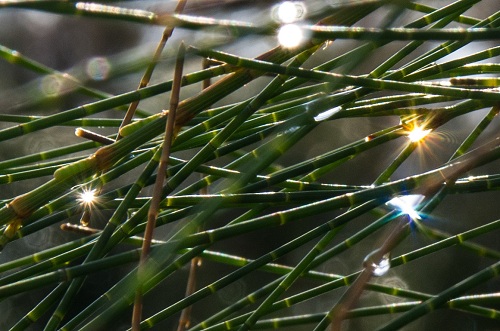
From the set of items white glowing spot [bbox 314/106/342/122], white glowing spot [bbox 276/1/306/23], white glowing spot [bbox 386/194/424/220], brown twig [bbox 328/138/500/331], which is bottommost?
brown twig [bbox 328/138/500/331]

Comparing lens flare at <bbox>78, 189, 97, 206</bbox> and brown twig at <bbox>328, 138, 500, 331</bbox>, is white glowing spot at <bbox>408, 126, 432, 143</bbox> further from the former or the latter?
lens flare at <bbox>78, 189, 97, 206</bbox>

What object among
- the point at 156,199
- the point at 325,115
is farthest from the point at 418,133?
the point at 156,199

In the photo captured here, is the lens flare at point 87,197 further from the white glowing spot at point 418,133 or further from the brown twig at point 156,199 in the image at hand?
the white glowing spot at point 418,133

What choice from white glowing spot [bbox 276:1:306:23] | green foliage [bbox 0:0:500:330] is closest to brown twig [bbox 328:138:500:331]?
green foliage [bbox 0:0:500:330]

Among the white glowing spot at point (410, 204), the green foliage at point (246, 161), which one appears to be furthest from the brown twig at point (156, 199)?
the white glowing spot at point (410, 204)

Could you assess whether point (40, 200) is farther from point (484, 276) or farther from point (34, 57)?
point (34, 57)

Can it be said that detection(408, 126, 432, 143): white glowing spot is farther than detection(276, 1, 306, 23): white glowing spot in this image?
Yes
